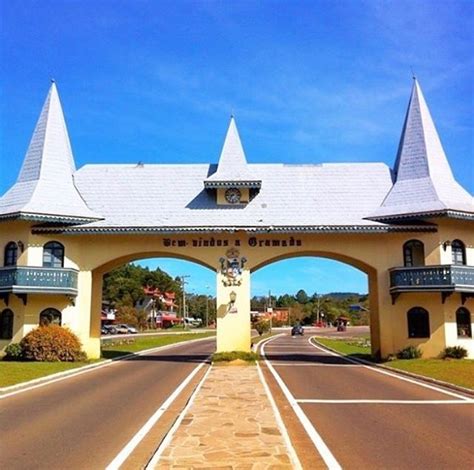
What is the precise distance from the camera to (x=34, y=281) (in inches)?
944

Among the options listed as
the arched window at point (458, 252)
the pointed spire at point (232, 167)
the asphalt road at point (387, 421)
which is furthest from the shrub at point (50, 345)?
the arched window at point (458, 252)

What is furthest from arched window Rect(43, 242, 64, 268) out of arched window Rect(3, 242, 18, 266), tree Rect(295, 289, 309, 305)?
tree Rect(295, 289, 309, 305)

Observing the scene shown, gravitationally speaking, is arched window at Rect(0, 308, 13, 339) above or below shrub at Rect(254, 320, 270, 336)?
above

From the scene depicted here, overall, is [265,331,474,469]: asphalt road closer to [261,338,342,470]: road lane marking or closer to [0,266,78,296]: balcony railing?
[261,338,342,470]: road lane marking

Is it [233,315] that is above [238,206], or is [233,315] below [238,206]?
below

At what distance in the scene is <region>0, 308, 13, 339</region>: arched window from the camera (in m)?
25.1

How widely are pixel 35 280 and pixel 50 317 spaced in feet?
7.59

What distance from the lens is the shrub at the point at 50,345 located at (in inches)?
920

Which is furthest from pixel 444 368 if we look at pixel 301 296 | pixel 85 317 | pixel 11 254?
pixel 301 296

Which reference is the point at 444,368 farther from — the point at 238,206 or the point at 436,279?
the point at 238,206

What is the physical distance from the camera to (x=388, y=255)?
2578 cm

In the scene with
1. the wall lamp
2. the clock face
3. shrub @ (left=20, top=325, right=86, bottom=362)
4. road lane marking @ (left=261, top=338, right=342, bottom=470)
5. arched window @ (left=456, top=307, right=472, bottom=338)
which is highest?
the clock face

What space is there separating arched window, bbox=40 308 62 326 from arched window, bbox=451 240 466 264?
18.8 m

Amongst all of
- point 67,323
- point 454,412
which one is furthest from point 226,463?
point 67,323
